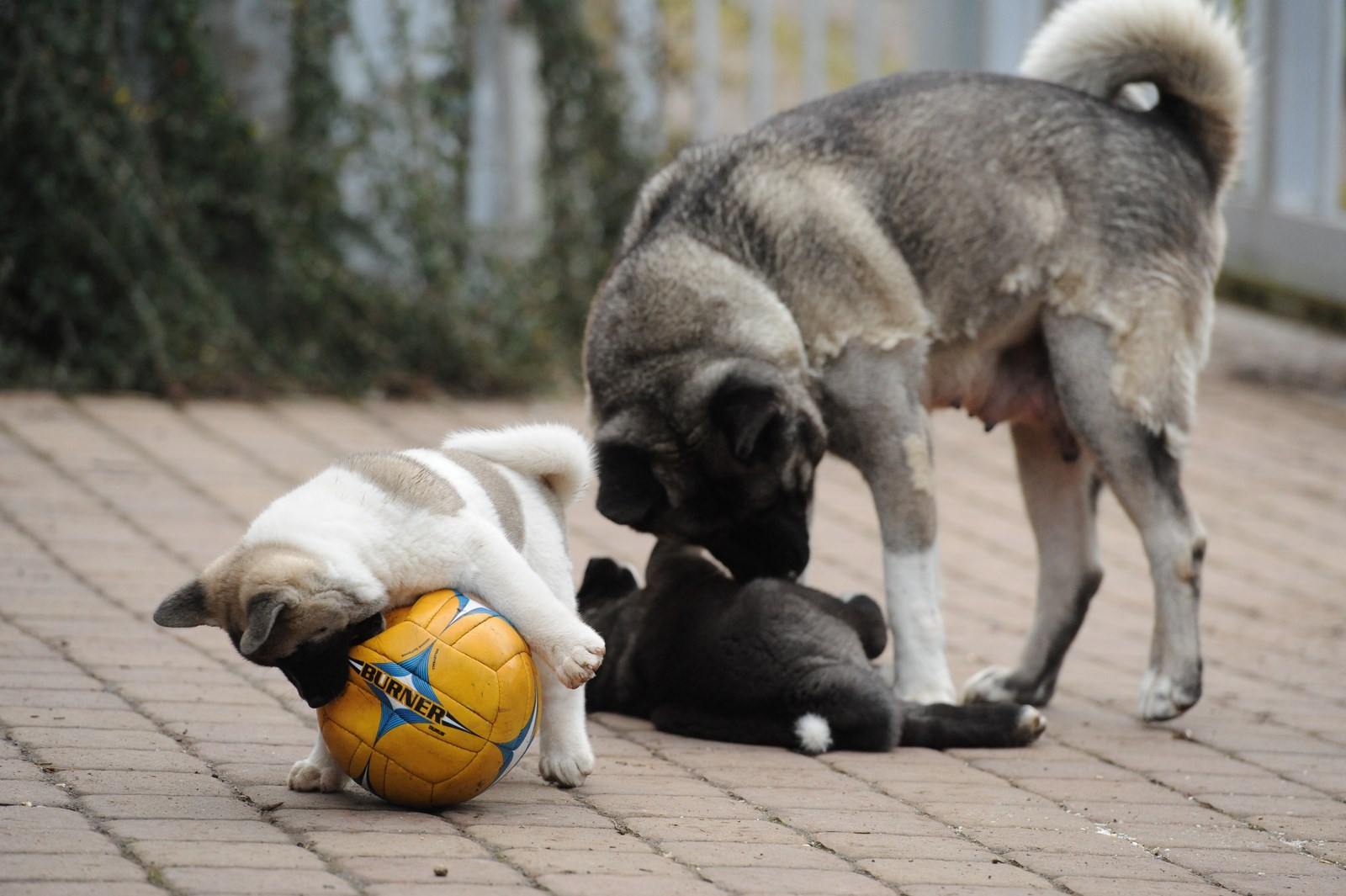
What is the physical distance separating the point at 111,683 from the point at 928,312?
2546mm

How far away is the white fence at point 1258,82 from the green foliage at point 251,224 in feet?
4.34

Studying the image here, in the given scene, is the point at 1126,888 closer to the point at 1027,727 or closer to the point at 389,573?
the point at 1027,727

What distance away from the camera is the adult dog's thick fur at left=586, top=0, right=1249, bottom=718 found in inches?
187

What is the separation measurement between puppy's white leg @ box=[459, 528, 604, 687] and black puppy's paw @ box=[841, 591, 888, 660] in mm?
1394

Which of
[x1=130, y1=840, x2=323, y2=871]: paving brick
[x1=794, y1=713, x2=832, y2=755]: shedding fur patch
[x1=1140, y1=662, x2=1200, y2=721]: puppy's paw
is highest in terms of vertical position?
[x1=130, y1=840, x2=323, y2=871]: paving brick

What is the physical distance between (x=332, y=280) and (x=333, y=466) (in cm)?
509

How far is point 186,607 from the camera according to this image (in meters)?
3.42

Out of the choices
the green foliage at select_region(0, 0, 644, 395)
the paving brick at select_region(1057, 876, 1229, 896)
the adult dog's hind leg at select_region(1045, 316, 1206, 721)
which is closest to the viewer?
the paving brick at select_region(1057, 876, 1229, 896)

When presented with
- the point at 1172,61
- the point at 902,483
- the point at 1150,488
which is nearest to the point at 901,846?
the point at 902,483

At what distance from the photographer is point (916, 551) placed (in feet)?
15.8

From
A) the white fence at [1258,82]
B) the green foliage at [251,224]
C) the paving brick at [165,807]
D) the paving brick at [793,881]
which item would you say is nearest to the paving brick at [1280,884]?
the paving brick at [793,881]

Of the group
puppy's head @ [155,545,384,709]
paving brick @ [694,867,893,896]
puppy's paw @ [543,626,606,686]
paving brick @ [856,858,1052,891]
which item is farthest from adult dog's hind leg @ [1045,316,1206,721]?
puppy's head @ [155,545,384,709]

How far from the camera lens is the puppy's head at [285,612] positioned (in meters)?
3.24

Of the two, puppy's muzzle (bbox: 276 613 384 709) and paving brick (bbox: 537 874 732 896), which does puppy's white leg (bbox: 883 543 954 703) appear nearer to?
paving brick (bbox: 537 874 732 896)
